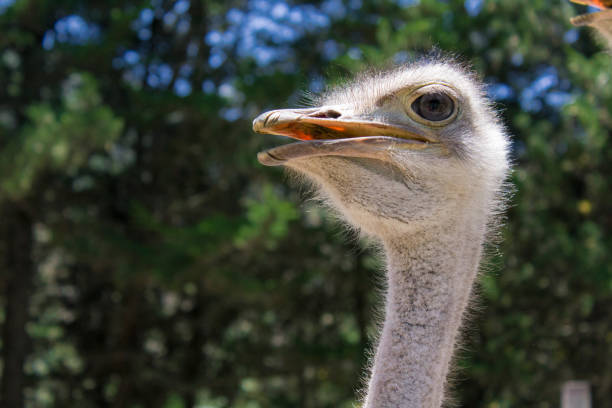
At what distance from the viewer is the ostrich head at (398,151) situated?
5.54 feet

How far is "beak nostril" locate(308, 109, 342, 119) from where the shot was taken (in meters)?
1.71

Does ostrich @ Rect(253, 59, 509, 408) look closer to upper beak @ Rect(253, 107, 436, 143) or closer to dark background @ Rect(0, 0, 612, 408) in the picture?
upper beak @ Rect(253, 107, 436, 143)

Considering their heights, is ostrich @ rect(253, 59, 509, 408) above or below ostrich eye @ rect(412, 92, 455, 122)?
below

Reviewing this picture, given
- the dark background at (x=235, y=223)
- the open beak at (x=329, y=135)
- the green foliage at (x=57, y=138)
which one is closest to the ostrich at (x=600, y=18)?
the open beak at (x=329, y=135)

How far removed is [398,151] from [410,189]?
0.31 ft

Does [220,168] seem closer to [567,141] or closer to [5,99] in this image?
[5,99]

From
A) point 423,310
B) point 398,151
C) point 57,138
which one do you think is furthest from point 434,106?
point 57,138

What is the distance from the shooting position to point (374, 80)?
2012 mm

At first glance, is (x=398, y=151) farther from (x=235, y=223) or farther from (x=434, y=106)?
(x=235, y=223)

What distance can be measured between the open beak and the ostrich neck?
0.24 meters

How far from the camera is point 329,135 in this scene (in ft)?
5.74

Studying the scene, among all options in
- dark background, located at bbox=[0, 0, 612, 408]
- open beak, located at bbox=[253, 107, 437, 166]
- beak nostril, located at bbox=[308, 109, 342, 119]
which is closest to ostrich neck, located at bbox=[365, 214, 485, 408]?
open beak, located at bbox=[253, 107, 437, 166]

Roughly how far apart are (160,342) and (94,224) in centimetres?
250

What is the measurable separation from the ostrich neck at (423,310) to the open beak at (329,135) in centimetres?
24
